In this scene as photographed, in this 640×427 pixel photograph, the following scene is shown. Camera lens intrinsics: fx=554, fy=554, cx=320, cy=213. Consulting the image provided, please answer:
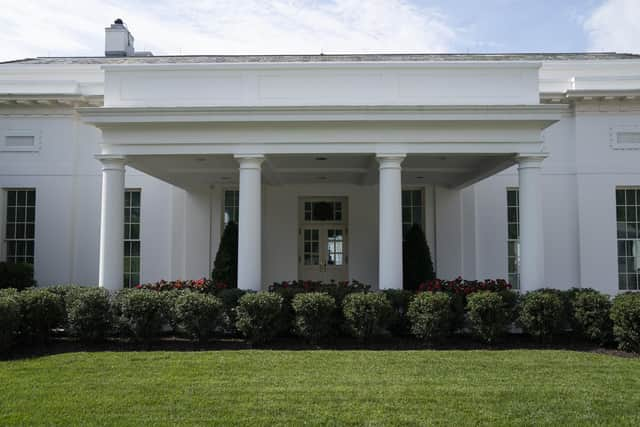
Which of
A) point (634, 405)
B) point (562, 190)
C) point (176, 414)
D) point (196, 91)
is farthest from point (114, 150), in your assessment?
point (562, 190)

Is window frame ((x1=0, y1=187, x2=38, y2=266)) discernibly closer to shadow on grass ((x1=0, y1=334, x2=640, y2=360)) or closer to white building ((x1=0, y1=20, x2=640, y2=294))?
white building ((x1=0, y1=20, x2=640, y2=294))

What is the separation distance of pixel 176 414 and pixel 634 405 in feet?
19.0

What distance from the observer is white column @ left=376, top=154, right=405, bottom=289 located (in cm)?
1157

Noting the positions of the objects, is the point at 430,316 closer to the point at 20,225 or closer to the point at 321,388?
the point at 321,388

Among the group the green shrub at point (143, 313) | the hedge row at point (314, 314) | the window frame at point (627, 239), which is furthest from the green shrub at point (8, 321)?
the window frame at point (627, 239)

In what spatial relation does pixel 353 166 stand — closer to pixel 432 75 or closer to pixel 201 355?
pixel 432 75

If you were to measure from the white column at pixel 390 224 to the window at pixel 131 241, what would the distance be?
27.9 ft

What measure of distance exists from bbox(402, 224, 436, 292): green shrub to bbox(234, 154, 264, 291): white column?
554 centimetres

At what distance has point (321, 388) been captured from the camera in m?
7.66

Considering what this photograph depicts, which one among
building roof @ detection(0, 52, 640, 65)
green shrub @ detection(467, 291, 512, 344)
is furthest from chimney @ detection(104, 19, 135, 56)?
green shrub @ detection(467, 291, 512, 344)

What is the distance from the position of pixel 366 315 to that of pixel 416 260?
5.69 m

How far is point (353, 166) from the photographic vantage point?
14.2 metres

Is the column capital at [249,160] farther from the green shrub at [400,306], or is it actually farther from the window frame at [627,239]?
the window frame at [627,239]

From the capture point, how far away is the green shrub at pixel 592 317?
34.4 ft
